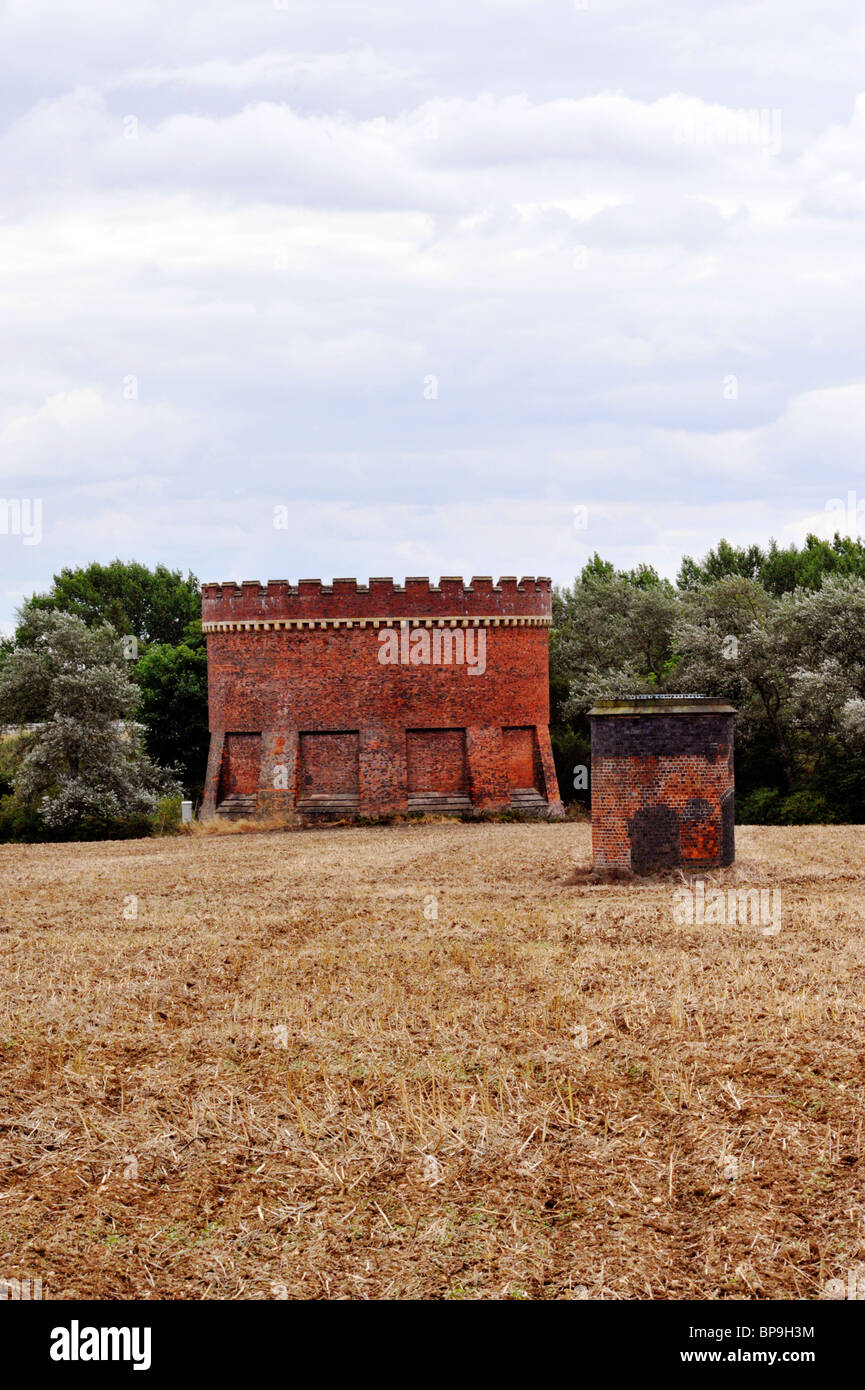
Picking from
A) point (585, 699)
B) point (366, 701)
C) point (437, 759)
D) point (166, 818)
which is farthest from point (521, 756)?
point (166, 818)

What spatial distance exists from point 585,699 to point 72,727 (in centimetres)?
1778

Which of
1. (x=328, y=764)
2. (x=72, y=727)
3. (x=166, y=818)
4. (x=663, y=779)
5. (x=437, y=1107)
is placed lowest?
(x=437, y=1107)

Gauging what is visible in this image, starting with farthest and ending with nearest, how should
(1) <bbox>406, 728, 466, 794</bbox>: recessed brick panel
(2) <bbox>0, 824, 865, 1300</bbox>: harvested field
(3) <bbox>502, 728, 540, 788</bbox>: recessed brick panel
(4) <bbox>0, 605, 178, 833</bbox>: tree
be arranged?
(3) <bbox>502, 728, 540, 788</bbox>: recessed brick panel, (1) <bbox>406, 728, 466, 794</bbox>: recessed brick panel, (4) <bbox>0, 605, 178, 833</bbox>: tree, (2) <bbox>0, 824, 865, 1300</bbox>: harvested field

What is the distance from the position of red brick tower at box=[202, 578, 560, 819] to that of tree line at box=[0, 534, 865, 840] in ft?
9.79

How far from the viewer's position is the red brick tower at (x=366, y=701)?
115ft

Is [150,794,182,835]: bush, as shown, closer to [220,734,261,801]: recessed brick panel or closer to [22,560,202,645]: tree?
[220,734,261,801]: recessed brick panel

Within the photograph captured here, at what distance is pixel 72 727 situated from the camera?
1364 inches

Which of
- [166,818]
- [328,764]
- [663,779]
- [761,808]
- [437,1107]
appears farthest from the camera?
[761,808]

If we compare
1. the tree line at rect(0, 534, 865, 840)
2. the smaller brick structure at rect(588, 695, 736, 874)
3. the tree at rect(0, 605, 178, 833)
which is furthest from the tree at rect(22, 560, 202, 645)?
the smaller brick structure at rect(588, 695, 736, 874)

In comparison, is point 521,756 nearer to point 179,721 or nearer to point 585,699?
point 585,699

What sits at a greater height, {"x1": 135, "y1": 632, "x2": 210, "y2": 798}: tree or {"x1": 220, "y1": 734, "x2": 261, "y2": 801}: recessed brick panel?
{"x1": 135, "y1": 632, "x2": 210, "y2": 798}: tree

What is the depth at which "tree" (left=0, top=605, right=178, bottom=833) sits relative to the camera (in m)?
34.6

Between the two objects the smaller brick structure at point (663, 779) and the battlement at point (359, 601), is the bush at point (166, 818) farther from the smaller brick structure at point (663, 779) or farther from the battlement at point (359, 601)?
the smaller brick structure at point (663, 779)
